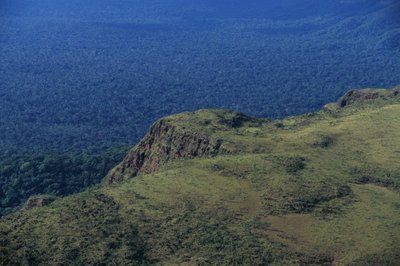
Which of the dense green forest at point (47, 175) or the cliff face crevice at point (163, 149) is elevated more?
the cliff face crevice at point (163, 149)

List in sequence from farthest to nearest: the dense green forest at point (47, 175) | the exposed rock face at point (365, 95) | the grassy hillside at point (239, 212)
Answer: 1. the exposed rock face at point (365, 95)
2. the dense green forest at point (47, 175)
3. the grassy hillside at point (239, 212)

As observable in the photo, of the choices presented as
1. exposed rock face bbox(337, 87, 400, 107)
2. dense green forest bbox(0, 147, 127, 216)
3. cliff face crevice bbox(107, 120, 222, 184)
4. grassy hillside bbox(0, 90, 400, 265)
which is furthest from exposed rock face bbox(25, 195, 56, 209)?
exposed rock face bbox(337, 87, 400, 107)

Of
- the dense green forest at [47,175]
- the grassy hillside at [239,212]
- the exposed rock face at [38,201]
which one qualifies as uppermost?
the grassy hillside at [239,212]

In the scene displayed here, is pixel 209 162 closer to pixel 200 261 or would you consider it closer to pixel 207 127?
pixel 207 127

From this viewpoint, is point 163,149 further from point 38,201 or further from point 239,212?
point 239,212

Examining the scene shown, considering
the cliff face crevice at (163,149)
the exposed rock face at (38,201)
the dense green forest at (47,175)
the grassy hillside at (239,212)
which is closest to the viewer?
the grassy hillside at (239,212)

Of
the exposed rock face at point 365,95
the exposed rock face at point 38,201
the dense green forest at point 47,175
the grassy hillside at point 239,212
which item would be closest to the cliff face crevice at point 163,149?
the grassy hillside at point 239,212

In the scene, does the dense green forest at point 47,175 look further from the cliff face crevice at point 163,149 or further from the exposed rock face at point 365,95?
the exposed rock face at point 365,95

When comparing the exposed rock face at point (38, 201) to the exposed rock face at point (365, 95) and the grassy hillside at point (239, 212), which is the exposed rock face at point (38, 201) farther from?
the exposed rock face at point (365, 95)

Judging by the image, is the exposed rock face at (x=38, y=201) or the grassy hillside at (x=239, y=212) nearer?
the grassy hillside at (x=239, y=212)
